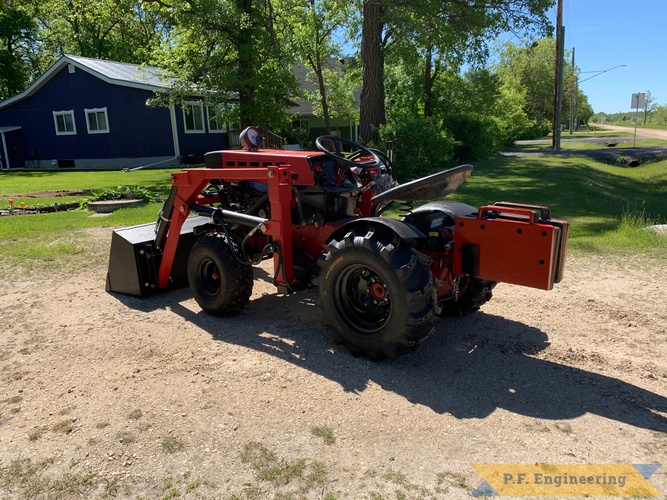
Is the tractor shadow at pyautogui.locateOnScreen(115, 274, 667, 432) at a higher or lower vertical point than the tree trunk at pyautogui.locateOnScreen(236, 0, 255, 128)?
lower

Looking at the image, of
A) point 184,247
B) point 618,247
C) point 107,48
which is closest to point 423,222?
point 184,247

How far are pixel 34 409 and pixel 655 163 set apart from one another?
907 inches

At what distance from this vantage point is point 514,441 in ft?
9.86

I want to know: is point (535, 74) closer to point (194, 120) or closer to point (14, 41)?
point (194, 120)

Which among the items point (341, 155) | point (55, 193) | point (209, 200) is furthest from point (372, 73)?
point (341, 155)

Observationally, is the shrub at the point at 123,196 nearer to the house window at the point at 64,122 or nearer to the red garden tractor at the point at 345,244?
the red garden tractor at the point at 345,244

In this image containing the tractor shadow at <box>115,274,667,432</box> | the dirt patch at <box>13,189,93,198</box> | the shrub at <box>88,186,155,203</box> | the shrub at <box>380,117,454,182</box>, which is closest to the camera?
the tractor shadow at <box>115,274,667,432</box>

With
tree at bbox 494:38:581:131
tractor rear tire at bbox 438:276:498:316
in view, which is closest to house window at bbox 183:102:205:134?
tractor rear tire at bbox 438:276:498:316

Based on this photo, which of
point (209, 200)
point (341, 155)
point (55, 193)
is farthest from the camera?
point (55, 193)

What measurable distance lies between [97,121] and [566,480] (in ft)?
89.3

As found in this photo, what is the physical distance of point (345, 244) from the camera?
3984 millimetres

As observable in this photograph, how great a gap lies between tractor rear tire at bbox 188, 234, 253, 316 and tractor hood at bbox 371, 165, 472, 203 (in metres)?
1.58

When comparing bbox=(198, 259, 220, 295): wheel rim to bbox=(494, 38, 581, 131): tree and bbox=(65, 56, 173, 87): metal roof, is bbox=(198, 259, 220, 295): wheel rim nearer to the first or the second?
bbox=(65, 56, 173, 87): metal roof

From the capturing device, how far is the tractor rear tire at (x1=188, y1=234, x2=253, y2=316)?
15.8 feet
